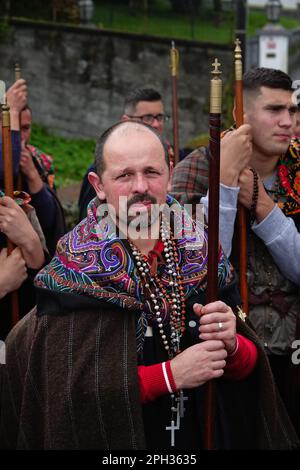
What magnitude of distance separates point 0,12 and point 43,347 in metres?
14.6

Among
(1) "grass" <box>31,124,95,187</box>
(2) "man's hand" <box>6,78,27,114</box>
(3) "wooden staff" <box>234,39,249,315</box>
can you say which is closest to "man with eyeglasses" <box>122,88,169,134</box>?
(2) "man's hand" <box>6,78,27,114</box>

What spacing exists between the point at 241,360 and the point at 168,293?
1.07ft

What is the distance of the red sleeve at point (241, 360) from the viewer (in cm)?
298

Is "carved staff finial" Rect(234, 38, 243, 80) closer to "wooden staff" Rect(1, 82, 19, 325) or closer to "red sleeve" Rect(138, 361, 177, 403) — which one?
"wooden staff" Rect(1, 82, 19, 325)

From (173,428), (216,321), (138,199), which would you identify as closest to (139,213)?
(138,199)

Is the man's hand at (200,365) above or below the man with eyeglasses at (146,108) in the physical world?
below

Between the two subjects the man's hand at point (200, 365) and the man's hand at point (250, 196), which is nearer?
the man's hand at point (200, 365)

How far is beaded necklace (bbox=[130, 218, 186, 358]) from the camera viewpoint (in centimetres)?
298

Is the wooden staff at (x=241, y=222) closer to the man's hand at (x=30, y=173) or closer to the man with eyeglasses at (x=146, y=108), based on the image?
the man's hand at (x=30, y=173)

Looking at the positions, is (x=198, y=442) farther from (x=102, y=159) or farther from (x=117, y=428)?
(x=102, y=159)

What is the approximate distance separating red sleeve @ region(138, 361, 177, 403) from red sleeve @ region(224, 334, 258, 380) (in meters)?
0.22

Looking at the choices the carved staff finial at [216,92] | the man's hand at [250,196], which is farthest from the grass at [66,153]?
the carved staff finial at [216,92]

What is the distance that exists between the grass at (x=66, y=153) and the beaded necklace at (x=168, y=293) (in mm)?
9779
